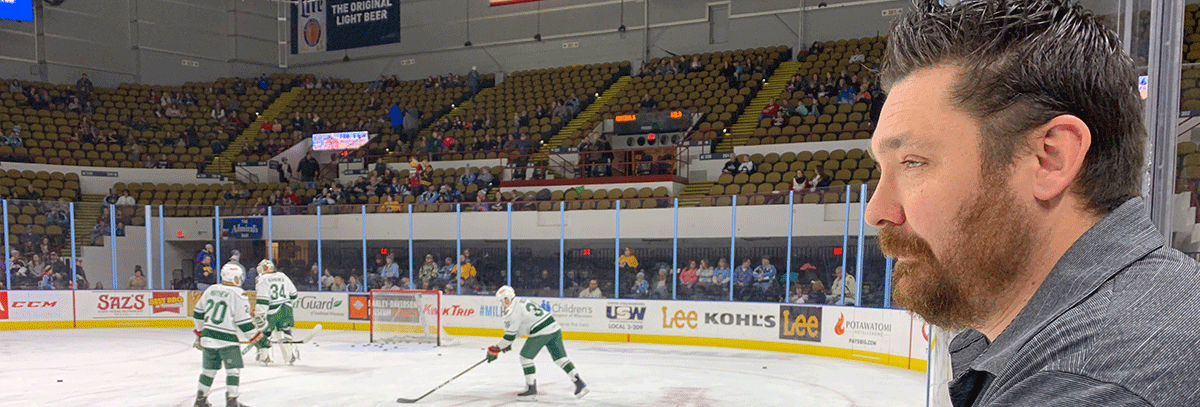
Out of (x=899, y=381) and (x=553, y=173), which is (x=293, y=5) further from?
(x=899, y=381)

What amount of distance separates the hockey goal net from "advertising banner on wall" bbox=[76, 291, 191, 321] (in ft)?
18.3

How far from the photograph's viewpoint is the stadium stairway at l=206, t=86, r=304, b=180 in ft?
80.1

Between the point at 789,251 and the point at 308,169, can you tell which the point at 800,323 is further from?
the point at 308,169

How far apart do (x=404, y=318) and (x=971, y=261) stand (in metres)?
14.8

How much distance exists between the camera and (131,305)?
1759cm

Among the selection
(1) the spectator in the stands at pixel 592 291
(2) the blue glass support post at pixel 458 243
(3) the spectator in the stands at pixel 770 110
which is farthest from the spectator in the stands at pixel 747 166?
(2) the blue glass support post at pixel 458 243

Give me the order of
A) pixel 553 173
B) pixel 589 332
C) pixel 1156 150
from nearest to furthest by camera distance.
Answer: pixel 1156 150, pixel 589 332, pixel 553 173

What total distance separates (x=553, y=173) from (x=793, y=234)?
28.3 ft

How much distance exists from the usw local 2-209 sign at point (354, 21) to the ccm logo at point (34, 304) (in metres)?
9.01

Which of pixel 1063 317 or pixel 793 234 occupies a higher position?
pixel 1063 317

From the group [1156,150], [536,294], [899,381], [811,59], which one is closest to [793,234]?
[899,381]

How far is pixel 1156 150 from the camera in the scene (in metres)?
1.49

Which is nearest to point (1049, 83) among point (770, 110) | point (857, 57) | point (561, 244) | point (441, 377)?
point (441, 377)

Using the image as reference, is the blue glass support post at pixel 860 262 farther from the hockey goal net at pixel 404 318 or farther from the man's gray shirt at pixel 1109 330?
the man's gray shirt at pixel 1109 330
